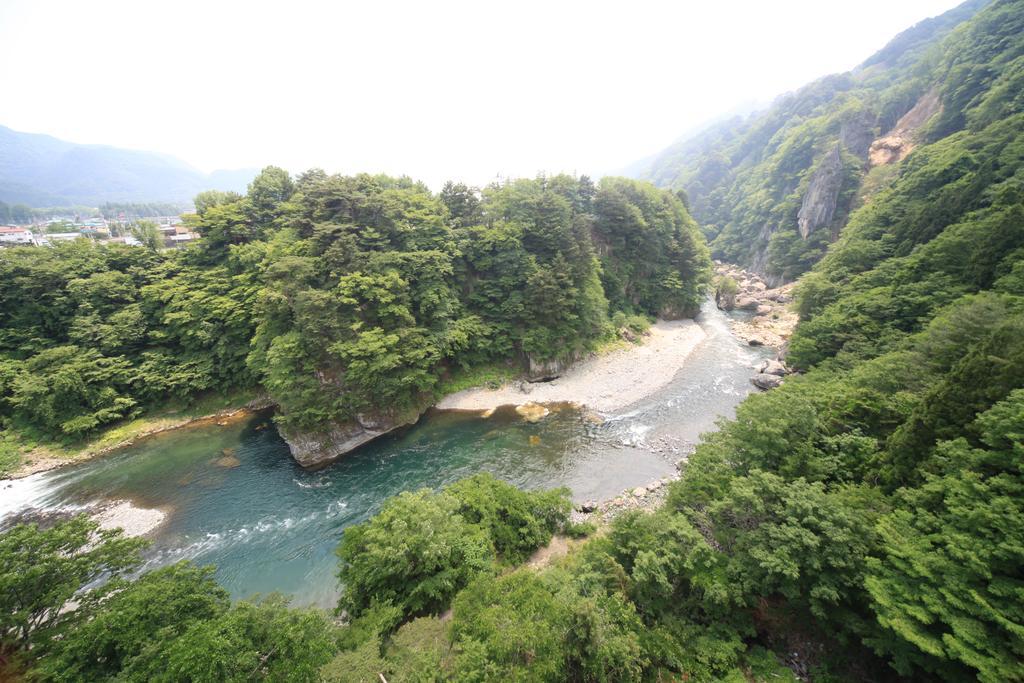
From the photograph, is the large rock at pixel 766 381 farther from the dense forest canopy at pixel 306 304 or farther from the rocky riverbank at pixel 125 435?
the rocky riverbank at pixel 125 435

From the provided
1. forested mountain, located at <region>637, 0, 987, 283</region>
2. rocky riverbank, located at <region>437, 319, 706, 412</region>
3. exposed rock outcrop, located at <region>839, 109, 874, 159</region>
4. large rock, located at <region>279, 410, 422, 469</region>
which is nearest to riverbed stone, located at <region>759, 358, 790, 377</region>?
rocky riverbank, located at <region>437, 319, 706, 412</region>

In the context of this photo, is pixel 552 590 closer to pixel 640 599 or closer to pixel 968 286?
pixel 640 599

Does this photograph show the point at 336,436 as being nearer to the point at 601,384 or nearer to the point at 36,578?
the point at 36,578

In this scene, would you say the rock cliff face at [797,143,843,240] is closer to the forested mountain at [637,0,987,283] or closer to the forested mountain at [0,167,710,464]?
the forested mountain at [637,0,987,283]

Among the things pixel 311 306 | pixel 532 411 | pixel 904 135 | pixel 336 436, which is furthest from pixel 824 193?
pixel 336 436

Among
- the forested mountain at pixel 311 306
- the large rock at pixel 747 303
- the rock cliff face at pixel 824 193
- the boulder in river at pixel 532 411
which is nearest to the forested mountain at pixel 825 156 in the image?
the rock cliff face at pixel 824 193

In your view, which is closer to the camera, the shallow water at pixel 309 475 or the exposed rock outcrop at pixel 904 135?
the shallow water at pixel 309 475
